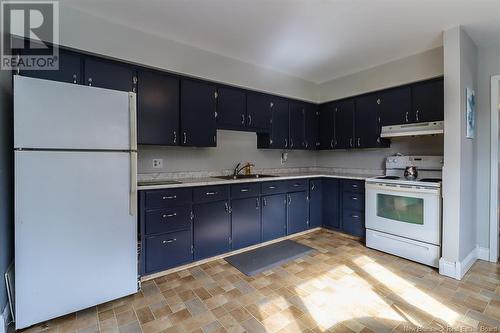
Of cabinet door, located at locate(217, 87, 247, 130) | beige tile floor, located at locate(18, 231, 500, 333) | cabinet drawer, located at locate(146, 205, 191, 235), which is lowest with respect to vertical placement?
beige tile floor, located at locate(18, 231, 500, 333)

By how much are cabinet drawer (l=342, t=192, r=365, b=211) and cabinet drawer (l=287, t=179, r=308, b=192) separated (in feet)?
1.96

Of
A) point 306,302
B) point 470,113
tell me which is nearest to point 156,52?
point 306,302

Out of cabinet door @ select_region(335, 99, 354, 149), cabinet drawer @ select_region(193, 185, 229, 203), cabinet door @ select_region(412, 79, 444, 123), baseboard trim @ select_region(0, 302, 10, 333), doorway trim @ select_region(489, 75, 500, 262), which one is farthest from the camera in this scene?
cabinet door @ select_region(335, 99, 354, 149)

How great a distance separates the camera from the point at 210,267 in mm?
2670

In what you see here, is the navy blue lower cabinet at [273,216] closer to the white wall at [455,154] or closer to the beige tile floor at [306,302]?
the beige tile floor at [306,302]

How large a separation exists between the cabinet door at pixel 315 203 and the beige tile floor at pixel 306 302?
3.86 feet

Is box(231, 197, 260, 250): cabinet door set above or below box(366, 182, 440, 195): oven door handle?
below

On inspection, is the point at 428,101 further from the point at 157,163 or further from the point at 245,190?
the point at 157,163

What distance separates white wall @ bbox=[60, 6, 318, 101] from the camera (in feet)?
7.19

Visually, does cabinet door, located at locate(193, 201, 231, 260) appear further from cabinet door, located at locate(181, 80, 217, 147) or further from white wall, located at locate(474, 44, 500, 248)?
white wall, located at locate(474, 44, 500, 248)

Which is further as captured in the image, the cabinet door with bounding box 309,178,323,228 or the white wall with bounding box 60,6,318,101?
the cabinet door with bounding box 309,178,323,228

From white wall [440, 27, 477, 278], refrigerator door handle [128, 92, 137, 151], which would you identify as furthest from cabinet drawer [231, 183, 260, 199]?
white wall [440, 27, 477, 278]

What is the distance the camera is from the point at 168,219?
2.48m

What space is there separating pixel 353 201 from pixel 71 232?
3.34 metres
